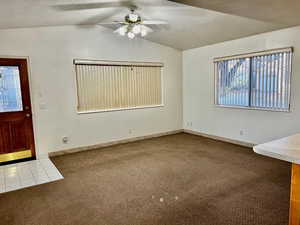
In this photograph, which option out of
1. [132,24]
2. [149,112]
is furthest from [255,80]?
[132,24]

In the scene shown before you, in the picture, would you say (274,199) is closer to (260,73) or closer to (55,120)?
(260,73)

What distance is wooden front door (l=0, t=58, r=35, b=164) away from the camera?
13.2ft

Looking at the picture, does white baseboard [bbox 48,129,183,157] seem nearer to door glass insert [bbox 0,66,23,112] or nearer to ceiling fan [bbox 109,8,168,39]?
door glass insert [bbox 0,66,23,112]

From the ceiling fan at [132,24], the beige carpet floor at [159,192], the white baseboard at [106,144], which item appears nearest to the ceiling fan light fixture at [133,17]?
the ceiling fan at [132,24]

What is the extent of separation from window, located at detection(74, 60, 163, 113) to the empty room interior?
0.09 ft

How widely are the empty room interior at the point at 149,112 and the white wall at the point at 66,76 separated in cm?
2

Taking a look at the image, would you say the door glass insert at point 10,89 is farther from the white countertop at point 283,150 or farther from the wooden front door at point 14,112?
the white countertop at point 283,150

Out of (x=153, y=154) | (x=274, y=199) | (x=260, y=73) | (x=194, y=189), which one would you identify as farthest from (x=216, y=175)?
(x=260, y=73)

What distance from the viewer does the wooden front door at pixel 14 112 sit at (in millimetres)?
4031

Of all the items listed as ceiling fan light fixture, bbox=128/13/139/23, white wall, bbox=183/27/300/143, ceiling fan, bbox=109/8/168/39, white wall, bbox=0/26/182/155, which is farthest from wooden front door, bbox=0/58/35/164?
white wall, bbox=183/27/300/143

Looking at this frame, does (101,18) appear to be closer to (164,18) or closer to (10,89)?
(164,18)

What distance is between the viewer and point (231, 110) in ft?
16.7

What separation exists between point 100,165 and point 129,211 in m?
1.65

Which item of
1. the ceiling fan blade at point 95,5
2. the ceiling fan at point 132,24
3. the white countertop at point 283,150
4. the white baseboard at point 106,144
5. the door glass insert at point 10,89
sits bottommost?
the white baseboard at point 106,144
